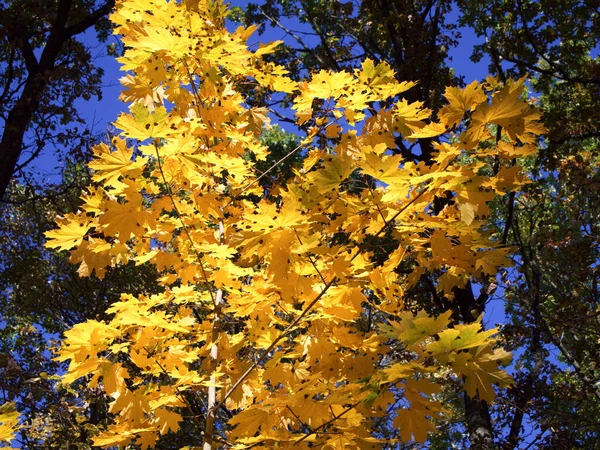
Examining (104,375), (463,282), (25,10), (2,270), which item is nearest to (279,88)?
(463,282)

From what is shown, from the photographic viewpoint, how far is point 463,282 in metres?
2.35

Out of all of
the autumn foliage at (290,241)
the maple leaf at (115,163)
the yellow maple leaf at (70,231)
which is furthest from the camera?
the yellow maple leaf at (70,231)

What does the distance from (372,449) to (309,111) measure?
179 cm

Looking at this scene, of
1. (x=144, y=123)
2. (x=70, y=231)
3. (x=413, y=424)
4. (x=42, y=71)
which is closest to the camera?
(x=413, y=424)

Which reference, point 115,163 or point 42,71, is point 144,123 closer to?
point 115,163

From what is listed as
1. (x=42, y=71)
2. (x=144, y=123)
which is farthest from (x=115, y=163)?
(x=42, y=71)

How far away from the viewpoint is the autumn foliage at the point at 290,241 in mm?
1795

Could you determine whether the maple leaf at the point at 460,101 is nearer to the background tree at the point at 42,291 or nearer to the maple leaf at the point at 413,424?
the maple leaf at the point at 413,424

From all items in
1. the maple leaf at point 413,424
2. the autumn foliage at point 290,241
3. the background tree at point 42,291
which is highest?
the background tree at point 42,291

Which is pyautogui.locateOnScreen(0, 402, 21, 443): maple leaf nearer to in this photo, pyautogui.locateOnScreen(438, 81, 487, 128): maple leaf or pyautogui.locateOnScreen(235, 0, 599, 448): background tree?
pyautogui.locateOnScreen(438, 81, 487, 128): maple leaf

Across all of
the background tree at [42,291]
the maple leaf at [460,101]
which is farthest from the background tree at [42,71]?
the maple leaf at [460,101]

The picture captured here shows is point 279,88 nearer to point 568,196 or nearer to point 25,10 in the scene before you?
point 25,10

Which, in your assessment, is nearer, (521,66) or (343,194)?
(343,194)

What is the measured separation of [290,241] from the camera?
6.16 feet
